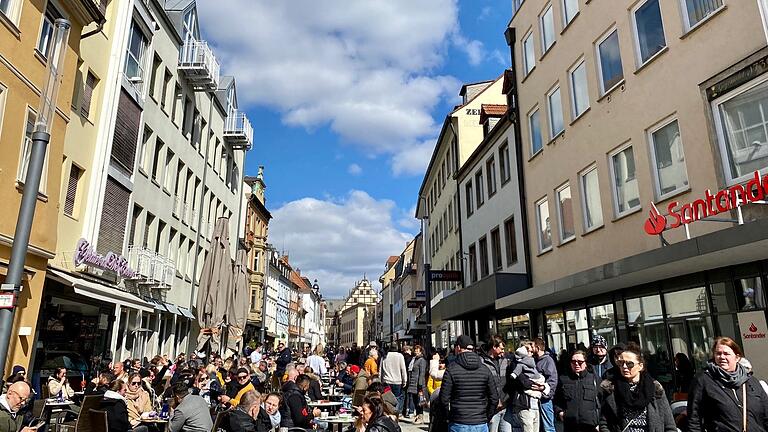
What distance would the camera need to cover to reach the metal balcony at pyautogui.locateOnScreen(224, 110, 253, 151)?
3158 cm

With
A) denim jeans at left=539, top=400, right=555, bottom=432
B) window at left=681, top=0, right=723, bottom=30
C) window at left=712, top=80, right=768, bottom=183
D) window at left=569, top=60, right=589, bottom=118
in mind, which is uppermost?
window at left=569, top=60, right=589, bottom=118

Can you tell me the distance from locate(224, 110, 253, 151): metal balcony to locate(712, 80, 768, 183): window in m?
26.9

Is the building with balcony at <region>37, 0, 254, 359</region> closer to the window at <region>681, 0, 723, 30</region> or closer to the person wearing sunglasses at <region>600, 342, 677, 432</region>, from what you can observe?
the person wearing sunglasses at <region>600, 342, 677, 432</region>

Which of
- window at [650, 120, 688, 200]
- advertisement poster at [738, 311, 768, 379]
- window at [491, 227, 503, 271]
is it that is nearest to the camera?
advertisement poster at [738, 311, 768, 379]

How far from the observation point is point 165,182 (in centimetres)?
2275

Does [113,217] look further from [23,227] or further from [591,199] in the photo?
[591,199]

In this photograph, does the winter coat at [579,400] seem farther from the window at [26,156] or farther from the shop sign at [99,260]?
the shop sign at [99,260]

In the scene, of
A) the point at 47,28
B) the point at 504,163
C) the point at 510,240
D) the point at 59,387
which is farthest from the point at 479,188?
the point at 59,387

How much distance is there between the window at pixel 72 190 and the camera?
591 inches

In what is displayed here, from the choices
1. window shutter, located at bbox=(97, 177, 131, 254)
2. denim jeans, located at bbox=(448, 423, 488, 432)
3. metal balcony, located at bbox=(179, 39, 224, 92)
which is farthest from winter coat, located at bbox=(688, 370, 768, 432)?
metal balcony, located at bbox=(179, 39, 224, 92)

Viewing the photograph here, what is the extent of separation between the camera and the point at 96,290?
1429cm

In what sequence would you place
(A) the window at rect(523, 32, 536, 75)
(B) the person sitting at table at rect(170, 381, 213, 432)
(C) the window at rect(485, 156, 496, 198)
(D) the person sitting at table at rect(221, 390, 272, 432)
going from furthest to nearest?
(C) the window at rect(485, 156, 496, 198) < (A) the window at rect(523, 32, 536, 75) < (B) the person sitting at table at rect(170, 381, 213, 432) < (D) the person sitting at table at rect(221, 390, 272, 432)

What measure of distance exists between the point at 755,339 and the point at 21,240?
1199 centimetres

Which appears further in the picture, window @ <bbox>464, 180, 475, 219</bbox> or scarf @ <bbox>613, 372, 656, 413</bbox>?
window @ <bbox>464, 180, 475, 219</bbox>
